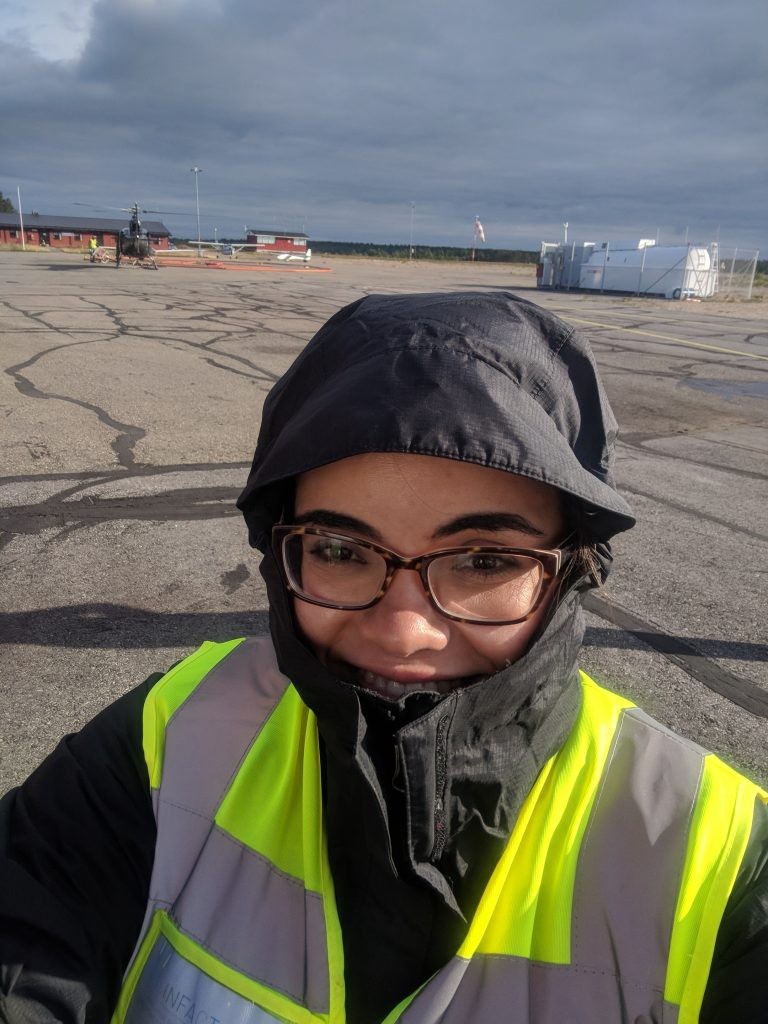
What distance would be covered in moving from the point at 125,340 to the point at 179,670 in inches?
482

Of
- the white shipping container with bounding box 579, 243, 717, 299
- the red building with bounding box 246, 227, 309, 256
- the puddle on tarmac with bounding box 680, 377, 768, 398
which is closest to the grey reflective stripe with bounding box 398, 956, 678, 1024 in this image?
the puddle on tarmac with bounding box 680, 377, 768, 398

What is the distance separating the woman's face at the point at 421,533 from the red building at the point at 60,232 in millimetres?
74494

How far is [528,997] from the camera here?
1113mm

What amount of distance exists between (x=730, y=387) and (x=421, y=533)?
11.4 m

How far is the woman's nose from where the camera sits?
4.22ft

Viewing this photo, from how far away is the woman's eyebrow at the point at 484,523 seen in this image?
1272mm

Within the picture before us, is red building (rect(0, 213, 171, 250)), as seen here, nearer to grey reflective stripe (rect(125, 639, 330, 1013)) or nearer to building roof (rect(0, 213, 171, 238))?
building roof (rect(0, 213, 171, 238))

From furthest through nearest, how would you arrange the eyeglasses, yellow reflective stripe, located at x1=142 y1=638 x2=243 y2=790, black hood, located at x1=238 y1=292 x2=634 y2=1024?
yellow reflective stripe, located at x1=142 y1=638 x2=243 y2=790
the eyeglasses
black hood, located at x1=238 y1=292 x2=634 y2=1024

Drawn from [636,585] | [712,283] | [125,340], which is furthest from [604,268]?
[636,585]

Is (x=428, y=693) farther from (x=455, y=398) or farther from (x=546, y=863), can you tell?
(x=455, y=398)

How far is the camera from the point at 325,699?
1.24 metres

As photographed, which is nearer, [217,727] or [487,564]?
[487,564]

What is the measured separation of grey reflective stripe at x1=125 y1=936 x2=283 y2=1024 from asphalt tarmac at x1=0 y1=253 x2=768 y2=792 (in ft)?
5.51

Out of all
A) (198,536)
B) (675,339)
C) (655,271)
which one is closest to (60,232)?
(655,271)
